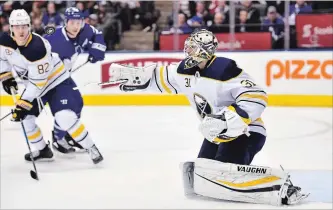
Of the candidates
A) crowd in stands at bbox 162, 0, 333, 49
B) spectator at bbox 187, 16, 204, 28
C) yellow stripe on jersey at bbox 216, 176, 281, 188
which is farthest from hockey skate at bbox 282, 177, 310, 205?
spectator at bbox 187, 16, 204, 28

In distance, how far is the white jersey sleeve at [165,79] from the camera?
141 inches

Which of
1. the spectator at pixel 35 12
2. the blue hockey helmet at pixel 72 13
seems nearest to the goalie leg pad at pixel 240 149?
the blue hockey helmet at pixel 72 13

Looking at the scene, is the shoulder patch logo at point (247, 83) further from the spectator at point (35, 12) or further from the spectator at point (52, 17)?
the spectator at point (35, 12)

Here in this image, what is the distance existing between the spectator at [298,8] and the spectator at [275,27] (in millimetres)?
132

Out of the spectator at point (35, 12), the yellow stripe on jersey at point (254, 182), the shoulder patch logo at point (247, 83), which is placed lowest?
the yellow stripe on jersey at point (254, 182)

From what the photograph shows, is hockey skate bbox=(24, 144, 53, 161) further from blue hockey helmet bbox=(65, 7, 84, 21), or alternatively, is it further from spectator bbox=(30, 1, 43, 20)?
spectator bbox=(30, 1, 43, 20)

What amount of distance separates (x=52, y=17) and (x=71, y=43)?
10.6 feet

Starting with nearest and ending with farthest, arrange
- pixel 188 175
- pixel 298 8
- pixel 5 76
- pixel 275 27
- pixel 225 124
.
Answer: pixel 225 124, pixel 188 175, pixel 5 76, pixel 298 8, pixel 275 27

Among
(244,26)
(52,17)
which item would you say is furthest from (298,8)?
(52,17)

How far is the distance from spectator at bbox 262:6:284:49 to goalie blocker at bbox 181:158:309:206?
4.67m

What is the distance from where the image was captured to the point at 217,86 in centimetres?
336

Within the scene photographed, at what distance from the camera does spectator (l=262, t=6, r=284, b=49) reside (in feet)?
26.1

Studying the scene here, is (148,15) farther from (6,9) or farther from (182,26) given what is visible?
(6,9)

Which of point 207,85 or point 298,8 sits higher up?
point 207,85
